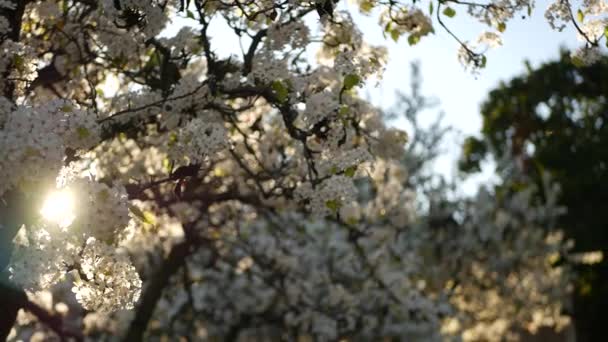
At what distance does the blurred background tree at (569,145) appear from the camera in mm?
23641

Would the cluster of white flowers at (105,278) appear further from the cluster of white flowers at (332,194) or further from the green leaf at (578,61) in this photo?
the green leaf at (578,61)

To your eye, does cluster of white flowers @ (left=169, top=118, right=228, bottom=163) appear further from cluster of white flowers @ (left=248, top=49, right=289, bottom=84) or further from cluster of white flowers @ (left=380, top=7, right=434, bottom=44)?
cluster of white flowers @ (left=380, top=7, right=434, bottom=44)

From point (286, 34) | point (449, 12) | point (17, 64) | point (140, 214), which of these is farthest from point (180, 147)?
point (449, 12)

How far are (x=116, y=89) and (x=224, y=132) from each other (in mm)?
4206

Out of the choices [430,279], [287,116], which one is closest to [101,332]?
[430,279]

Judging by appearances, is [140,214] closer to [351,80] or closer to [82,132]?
[82,132]

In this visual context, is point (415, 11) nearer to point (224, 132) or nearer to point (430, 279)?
point (224, 132)

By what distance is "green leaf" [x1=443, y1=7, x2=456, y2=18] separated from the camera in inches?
214

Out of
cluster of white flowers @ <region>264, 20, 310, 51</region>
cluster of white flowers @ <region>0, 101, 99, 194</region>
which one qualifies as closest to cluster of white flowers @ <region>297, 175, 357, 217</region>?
cluster of white flowers @ <region>264, 20, 310, 51</region>

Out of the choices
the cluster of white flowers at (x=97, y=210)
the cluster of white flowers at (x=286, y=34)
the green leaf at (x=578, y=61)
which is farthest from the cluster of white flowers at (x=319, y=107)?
the cluster of white flowers at (x=97, y=210)

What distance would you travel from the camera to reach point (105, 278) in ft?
15.1

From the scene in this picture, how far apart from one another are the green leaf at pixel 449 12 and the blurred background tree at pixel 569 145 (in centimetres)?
1744

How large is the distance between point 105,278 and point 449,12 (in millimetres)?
3415

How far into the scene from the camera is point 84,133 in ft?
12.0
